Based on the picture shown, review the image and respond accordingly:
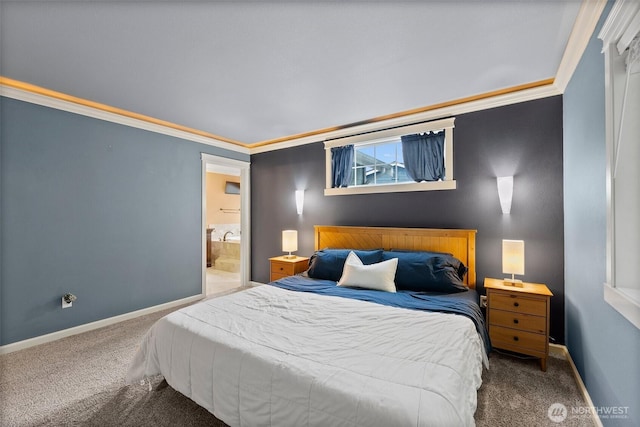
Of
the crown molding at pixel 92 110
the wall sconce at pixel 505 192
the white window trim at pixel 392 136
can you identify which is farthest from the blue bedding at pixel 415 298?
the crown molding at pixel 92 110

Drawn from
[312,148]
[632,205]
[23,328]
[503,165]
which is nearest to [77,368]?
[23,328]

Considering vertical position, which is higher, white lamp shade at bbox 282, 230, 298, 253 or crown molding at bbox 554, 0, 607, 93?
crown molding at bbox 554, 0, 607, 93

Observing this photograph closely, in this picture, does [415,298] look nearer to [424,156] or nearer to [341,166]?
[424,156]

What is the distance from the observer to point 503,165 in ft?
9.12

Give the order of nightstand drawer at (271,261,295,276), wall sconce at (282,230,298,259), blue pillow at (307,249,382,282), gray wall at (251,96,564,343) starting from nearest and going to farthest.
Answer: gray wall at (251,96,564,343)
blue pillow at (307,249,382,282)
nightstand drawer at (271,261,295,276)
wall sconce at (282,230,298,259)

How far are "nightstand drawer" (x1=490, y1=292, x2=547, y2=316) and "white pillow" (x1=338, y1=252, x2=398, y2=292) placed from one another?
0.88m

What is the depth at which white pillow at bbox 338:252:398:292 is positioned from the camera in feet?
8.54

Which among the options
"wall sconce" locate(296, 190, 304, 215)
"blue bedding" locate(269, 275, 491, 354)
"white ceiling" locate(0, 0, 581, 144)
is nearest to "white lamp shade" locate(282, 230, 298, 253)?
"wall sconce" locate(296, 190, 304, 215)

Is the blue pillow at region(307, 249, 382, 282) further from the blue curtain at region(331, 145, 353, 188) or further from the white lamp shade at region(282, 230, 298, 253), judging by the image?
the blue curtain at region(331, 145, 353, 188)

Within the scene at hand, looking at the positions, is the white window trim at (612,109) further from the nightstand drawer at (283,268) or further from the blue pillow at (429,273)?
the nightstand drawer at (283,268)

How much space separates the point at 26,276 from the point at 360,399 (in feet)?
11.4

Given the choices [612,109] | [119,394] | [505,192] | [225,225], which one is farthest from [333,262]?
[225,225]

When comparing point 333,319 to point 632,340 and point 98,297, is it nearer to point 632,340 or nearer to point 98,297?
point 632,340

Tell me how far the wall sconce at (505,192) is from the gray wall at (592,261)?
43 cm
